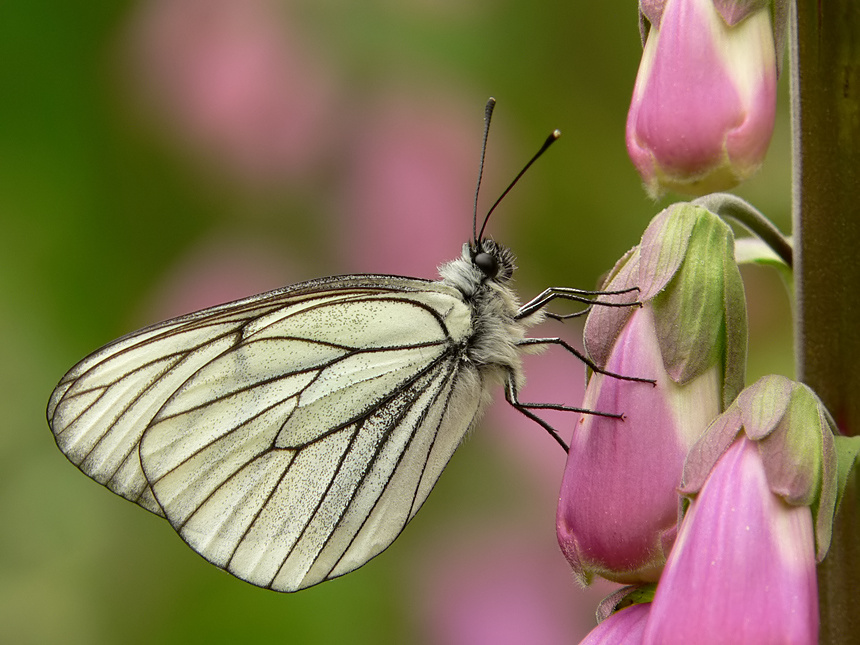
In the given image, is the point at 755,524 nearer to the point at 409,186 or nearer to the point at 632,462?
the point at 632,462

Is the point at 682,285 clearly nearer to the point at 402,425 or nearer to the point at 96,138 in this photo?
the point at 402,425

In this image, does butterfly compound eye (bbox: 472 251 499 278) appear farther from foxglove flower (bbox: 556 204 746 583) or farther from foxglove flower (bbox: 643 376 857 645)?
foxglove flower (bbox: 643 376 857 645)

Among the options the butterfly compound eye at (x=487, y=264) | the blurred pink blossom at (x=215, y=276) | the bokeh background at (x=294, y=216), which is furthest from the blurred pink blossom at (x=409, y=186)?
the butterfly compound eye at (x=487, y=264)

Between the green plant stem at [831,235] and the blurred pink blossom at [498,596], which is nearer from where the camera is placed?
the green plant stem at [831,235]

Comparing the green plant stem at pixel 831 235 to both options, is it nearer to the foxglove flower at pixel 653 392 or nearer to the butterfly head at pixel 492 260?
the foxglove flower at pixel 653 392

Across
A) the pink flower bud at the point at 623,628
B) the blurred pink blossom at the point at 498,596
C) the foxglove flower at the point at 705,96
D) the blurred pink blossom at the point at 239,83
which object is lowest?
the blurred pink blossom at the point at 498,596

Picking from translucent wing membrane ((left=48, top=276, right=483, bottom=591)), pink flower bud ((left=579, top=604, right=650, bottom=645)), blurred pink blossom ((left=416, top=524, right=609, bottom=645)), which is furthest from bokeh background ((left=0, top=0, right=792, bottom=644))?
pink flower bud ((left=579, top=604, right=650, bottom=645))

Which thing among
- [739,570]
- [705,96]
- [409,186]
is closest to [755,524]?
[739,570]

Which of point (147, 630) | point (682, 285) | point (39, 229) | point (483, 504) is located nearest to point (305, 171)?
point (39, 229)
